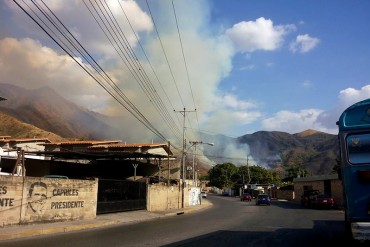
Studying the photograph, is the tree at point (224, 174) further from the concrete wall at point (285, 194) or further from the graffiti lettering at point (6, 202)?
the graffiti lettering at point (6, 202)

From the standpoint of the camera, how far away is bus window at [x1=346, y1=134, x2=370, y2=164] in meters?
8.59

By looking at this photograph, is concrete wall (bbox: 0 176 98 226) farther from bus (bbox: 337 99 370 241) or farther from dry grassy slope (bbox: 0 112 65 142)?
dry grassy slope (bbox: 0 112 65 142)

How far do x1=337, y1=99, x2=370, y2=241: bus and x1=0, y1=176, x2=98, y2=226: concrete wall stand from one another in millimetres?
12912

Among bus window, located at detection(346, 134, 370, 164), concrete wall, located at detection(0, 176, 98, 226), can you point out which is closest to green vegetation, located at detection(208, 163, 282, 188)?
concrete wall, located at detection(0, 176, 98, 226)

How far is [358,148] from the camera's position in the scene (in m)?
8.70

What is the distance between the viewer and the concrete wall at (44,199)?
1602 centimetres

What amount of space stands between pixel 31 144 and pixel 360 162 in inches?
1453

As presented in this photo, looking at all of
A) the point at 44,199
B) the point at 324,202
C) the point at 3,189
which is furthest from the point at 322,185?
the point at 3,189

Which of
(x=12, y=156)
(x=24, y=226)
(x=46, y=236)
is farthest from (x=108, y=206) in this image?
(x=12, y=156)

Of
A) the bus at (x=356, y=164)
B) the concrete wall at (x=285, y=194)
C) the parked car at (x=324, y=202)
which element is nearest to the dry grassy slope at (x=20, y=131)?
the concrete wall at (x=285, y=194)

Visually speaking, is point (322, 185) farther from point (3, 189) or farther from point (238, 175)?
point (238, 175)

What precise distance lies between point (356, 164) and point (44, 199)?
1405 centimetres

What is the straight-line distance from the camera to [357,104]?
29.8 feet

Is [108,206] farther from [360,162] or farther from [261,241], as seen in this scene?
[360,162]
